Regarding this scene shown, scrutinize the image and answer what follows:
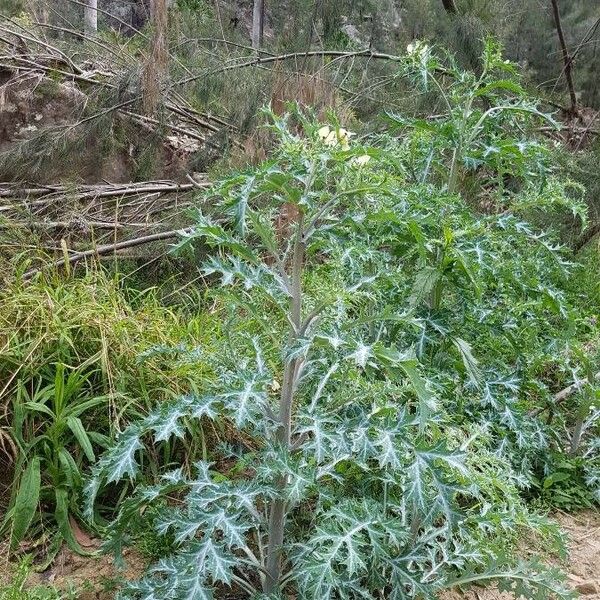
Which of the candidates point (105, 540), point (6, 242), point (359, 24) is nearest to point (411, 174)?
point (105, 540)

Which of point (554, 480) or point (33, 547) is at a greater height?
point (554, 480)

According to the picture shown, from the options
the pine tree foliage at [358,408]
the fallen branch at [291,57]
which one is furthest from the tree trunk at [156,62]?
the pine tree foliage at [358,408]

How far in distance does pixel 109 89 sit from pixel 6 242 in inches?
68.9

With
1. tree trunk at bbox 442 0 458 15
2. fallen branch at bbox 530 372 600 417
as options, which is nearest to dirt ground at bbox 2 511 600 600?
fallen branch at bbox 530 372 600 417

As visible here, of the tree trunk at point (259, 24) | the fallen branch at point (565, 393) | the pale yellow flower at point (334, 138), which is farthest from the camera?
the tree trunk at point (259, 24)

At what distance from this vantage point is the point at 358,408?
216 centimetres

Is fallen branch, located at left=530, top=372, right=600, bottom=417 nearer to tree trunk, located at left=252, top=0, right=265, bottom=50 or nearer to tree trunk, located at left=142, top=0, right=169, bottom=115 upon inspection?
tree trunk, located at left=142, top=0, right=169, bottom=115

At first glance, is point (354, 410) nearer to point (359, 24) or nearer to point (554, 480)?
point (554, 480)

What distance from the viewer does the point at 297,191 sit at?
6.03 ft

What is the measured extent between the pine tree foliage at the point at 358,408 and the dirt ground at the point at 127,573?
0.19 metres

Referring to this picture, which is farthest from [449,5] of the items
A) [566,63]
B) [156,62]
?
[156,62]

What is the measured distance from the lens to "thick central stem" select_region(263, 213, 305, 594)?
197 centimetres

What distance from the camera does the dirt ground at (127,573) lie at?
7.51ft

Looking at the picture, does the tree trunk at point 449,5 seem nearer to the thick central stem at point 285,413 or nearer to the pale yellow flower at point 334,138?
the pale yellow flower at point 334,138
